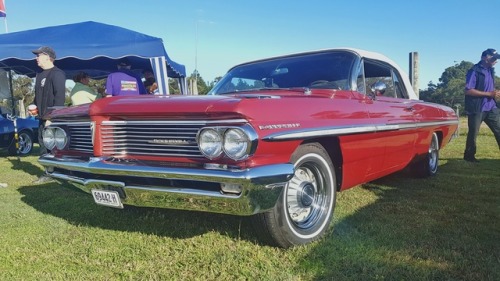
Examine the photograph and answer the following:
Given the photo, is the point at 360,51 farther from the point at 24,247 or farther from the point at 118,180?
the point at 24,247

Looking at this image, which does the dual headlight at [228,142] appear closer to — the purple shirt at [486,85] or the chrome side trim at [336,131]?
the chrome side trim at [336,131]

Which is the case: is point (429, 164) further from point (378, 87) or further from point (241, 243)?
point (241, 243)

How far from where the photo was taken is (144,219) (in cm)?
358

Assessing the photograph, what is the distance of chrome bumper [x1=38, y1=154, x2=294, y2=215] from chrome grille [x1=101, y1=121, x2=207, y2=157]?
13cm

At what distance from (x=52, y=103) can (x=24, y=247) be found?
3174 mm

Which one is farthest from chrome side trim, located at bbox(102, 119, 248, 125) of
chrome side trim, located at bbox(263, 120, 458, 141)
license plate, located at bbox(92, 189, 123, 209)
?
license plate, located at bbox(92, 189, 123, 209)

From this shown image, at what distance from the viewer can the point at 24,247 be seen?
9.70 feet

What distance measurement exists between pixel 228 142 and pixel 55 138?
168 centimetres

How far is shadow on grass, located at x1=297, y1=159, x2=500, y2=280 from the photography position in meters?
2.43

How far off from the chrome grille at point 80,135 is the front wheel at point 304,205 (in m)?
1.35

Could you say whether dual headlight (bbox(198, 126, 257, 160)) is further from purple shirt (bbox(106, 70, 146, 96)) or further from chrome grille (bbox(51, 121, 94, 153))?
purple shirt (bbox(106, 70, 146, 96))

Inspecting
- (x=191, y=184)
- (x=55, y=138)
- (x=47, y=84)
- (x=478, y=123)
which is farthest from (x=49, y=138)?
(x=478, y=123)

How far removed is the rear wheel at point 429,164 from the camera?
5.37 metres

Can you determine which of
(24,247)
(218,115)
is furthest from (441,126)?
(24,247)
